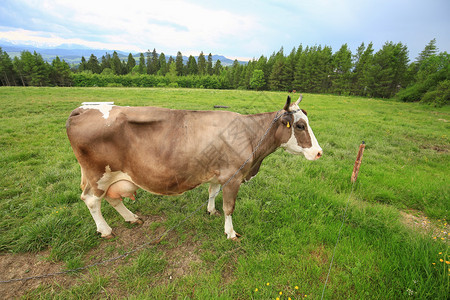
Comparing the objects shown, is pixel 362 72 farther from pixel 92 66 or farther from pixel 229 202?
pixel 92 66

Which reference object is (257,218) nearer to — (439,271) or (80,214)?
(439,271)

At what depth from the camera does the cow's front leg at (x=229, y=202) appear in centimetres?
313

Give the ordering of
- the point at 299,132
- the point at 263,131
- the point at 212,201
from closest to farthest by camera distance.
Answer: the point at 299,132 < the point at 263,131 < the point at 212,201

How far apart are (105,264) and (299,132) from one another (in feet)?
12.0

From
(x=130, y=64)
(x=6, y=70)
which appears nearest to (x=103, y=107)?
(x=6, y=70)

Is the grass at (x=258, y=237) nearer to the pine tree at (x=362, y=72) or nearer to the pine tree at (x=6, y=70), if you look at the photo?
the pine tree at (x=362, y=72)

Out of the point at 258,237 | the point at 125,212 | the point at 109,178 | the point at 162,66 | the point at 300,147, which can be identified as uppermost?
the point at 162,66

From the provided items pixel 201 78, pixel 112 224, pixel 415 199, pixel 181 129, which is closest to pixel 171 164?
pixel 181 129

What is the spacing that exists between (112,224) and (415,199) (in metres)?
6.62

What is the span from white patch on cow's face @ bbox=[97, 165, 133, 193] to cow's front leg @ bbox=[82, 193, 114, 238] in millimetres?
318

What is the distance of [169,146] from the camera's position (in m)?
2.67

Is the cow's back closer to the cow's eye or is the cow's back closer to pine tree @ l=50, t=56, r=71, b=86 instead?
the cow's eye

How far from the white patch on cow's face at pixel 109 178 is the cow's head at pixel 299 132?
2646mm

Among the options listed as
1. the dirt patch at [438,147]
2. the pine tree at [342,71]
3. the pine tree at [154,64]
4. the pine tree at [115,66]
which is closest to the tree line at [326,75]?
the pine tree at [342,71]
